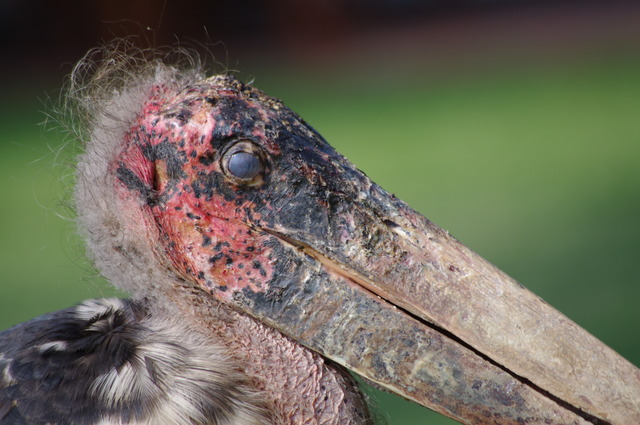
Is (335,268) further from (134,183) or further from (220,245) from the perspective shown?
(134,183)

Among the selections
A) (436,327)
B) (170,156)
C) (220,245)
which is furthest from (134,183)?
(436,327)

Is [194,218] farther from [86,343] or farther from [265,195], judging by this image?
[86,343]

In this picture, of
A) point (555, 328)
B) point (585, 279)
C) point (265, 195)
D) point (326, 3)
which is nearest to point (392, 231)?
point (265, 195)

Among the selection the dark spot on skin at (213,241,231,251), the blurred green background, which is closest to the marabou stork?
the dark spot on skin at (213,241,231,251)

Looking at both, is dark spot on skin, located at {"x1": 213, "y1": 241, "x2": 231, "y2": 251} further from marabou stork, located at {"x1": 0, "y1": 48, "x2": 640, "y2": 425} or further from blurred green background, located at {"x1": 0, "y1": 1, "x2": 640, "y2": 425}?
blurred green background, located at {"x1": 0, "y1": 1, "x2": 640, "y2": 425}

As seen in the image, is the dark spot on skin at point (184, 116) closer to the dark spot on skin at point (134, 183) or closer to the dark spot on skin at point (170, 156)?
the dark spot on skin at point (170, 156)

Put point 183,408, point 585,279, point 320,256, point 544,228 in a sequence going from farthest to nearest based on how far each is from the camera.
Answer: point 544,228
point 585,279
point 320,256
point 183,408

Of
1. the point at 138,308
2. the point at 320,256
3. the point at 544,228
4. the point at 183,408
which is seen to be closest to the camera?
the point at 183,408
